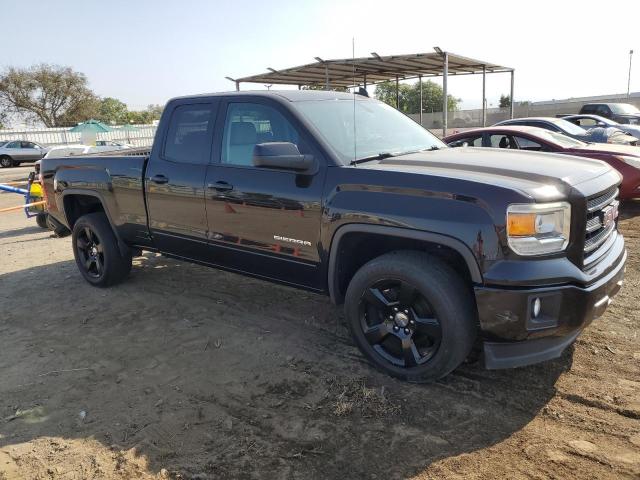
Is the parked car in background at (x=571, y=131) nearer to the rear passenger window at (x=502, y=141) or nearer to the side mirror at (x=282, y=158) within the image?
the rear passenger window at (x=502, y=141)

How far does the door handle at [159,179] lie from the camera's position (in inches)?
179

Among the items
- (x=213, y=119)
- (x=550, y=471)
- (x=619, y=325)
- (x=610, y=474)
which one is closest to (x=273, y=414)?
(x=550, y=471)

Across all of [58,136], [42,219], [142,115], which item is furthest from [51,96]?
[42,219]

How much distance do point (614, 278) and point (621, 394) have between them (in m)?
0.70

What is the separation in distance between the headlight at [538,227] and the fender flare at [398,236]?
243 mm

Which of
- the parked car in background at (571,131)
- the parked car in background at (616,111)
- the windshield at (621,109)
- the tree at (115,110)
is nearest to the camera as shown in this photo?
the parked car in background at (571,131)

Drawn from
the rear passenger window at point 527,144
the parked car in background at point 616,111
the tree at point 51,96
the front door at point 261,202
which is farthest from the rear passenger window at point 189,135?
the tree at point 51,96

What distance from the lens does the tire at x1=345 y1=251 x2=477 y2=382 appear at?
3.04 metres

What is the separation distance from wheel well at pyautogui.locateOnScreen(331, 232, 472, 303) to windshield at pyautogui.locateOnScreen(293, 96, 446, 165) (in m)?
0.56

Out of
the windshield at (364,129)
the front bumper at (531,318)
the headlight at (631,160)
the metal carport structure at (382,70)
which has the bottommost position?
the front bumper at (531,318)

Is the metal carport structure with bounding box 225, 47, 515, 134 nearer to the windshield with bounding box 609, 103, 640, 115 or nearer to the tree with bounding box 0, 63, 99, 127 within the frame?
the windshield with bounding box 609, 103, 640, 115

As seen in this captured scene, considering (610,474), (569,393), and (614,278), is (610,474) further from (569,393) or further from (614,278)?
(614,278)

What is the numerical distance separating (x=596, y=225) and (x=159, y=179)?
3.48 metres

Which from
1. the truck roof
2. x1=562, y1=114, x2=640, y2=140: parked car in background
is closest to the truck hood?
the truck roof
